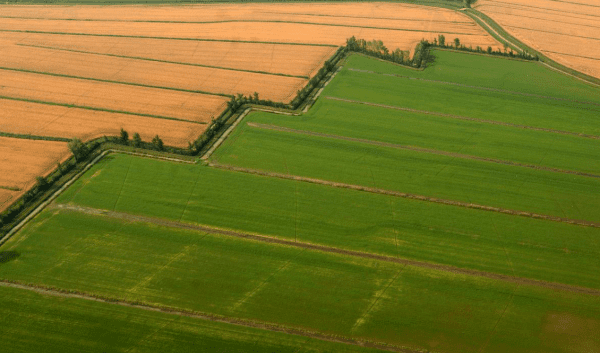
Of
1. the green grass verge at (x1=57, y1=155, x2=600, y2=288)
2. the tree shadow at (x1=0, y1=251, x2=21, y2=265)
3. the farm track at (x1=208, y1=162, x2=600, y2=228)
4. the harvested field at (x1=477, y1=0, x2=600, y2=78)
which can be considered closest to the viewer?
the tree shadow at (x1=0, y1=251, x2=21, y2=265)

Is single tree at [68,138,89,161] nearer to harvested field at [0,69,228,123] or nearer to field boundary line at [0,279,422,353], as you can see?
harvested field at [0,69,228,123]

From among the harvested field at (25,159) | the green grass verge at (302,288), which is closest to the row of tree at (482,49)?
the green grass verge at (302,288)

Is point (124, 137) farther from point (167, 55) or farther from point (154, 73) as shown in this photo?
point (167, 55)

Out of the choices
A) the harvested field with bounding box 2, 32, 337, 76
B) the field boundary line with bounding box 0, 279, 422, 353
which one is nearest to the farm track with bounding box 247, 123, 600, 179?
the harvested field with bounding box 2, 32, 337, 76

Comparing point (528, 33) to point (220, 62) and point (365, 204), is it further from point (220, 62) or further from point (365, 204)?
point (365, 204)

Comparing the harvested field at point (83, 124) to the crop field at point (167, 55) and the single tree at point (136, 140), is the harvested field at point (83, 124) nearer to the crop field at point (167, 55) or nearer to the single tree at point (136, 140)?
the crop field at point (167, 55)

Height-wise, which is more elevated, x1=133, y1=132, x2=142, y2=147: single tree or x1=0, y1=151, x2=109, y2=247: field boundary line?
x1=133, y1=132, x2=142, y2=147: single tree

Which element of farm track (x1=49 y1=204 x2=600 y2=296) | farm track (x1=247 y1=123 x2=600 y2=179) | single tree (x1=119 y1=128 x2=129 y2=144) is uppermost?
single tree (x1=119 y1=128 x2=129 y2=144)
